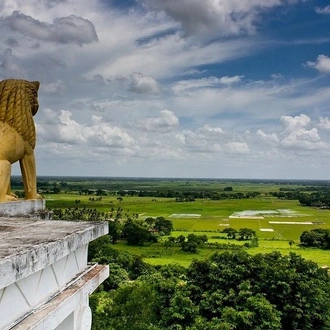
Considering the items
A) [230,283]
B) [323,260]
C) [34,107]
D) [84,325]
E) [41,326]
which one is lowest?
[323,260]

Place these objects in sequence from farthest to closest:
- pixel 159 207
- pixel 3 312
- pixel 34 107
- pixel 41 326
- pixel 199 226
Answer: pixel 159 207 < pixel 199 226 < pixel 34 107 < pixel 41 326 < pixel 3 312

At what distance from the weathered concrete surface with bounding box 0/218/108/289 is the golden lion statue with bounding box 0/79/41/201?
1.91 m

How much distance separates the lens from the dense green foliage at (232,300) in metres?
16.3

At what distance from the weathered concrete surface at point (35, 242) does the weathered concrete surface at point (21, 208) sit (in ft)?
1.85

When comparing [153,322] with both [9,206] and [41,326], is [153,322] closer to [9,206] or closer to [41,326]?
[9,206]

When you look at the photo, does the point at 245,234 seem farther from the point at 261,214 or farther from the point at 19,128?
the point at 19,128

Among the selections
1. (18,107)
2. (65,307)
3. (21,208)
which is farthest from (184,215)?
(65,307)

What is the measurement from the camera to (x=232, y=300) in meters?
17.7

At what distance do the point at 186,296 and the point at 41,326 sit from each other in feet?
57.2

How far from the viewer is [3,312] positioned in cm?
206

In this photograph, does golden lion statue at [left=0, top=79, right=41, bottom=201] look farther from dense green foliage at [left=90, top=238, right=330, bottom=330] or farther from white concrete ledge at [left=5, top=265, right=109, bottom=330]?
dense green foliage at [left=90, top=238, right=330, bottom=330]

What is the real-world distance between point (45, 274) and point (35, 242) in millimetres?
219

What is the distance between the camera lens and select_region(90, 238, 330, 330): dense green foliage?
16.3m

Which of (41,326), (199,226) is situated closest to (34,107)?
(41,326)
